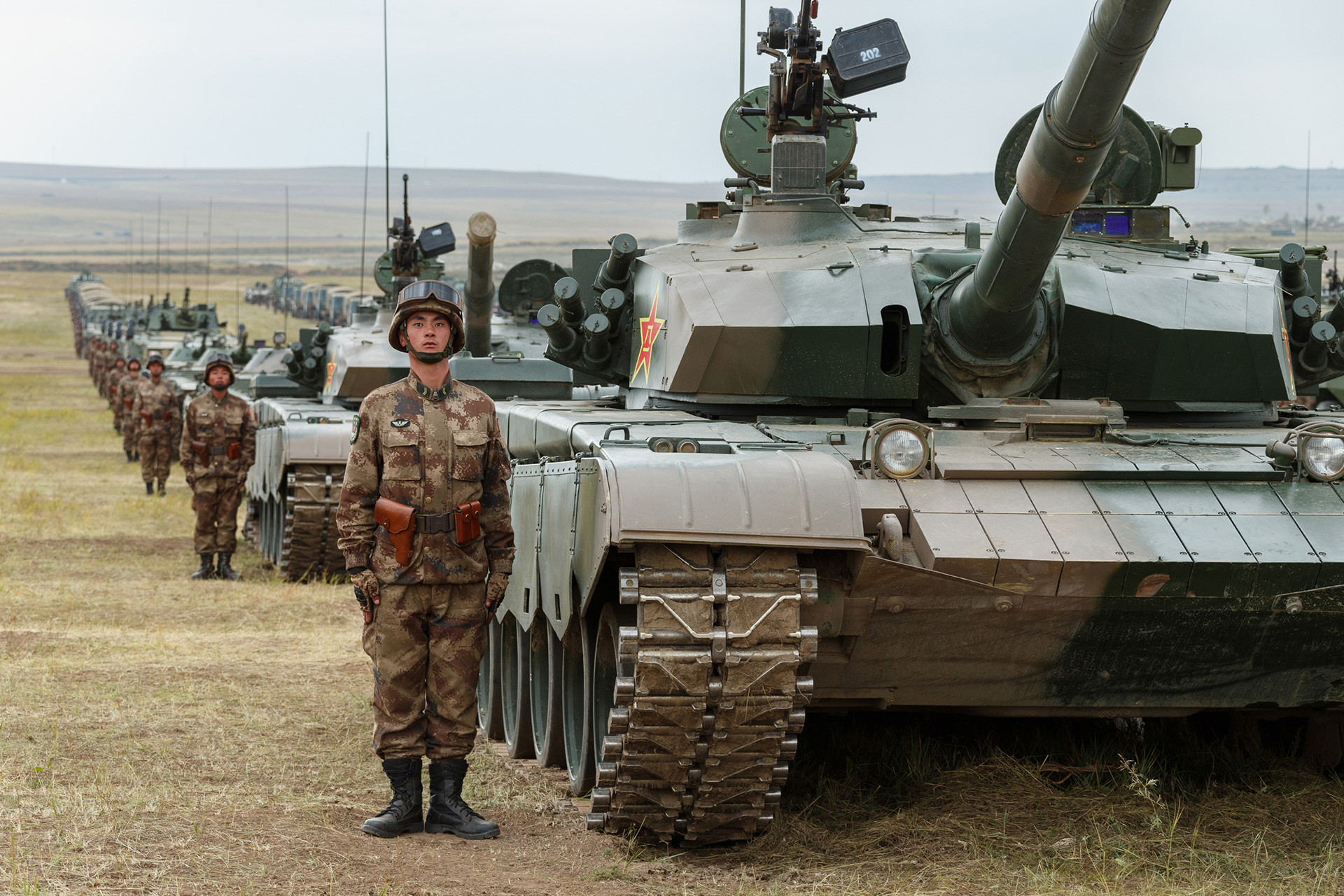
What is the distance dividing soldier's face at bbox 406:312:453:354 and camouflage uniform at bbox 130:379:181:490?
17.7 metres

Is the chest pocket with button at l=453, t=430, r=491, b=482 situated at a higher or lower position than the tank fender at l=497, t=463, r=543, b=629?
higher

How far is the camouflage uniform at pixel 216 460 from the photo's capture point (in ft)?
53.1

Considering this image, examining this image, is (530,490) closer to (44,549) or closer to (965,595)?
(965,595)

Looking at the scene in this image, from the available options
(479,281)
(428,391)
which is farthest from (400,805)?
(479,281)

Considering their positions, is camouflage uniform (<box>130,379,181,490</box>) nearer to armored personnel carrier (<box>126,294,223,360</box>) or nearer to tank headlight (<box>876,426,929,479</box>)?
armored personnel carrier (<box>126,294,223,360</box>)

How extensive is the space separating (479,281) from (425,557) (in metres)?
7.81

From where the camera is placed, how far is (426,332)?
6926mm

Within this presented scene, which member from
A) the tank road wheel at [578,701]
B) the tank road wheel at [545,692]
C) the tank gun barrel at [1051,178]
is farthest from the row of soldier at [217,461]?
the tank gun barrel at [1051,178]

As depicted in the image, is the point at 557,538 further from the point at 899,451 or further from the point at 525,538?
the point at 899,451

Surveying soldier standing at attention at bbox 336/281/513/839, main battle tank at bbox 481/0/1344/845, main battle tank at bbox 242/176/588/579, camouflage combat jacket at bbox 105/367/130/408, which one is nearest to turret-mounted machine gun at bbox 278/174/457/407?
main battle tank at bbox 242/176/588/579

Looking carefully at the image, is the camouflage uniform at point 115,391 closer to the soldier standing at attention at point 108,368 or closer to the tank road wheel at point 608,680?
the soldier standing at attention at point 108,368

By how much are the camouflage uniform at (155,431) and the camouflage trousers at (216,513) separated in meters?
7.69

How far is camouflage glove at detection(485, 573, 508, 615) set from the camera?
271 inches

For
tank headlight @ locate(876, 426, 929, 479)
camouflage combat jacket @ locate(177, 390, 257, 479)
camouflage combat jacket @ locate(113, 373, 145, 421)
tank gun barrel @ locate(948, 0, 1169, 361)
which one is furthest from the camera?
camouflage combat jacket @ locate(113, 373, 145, 421)
